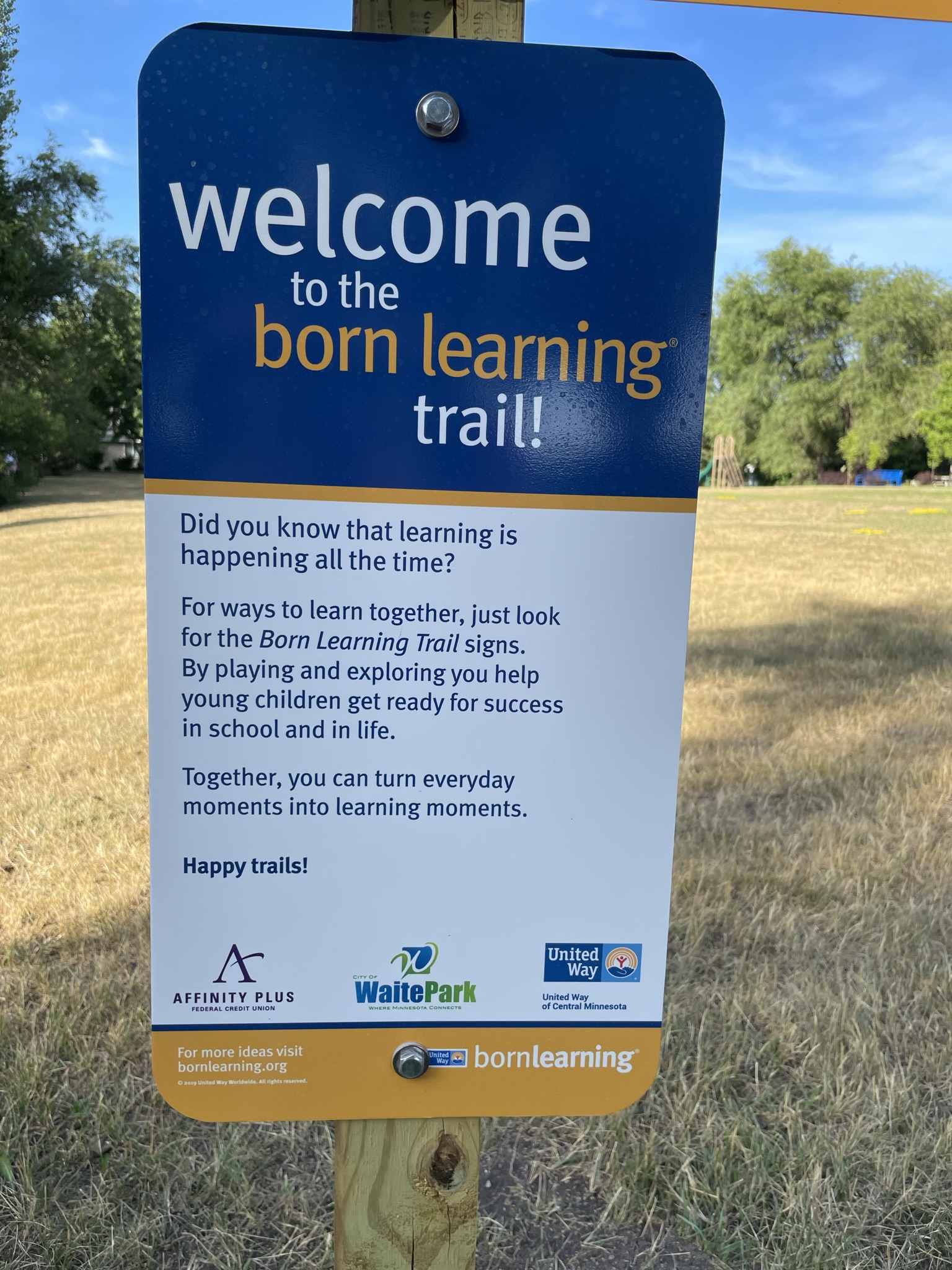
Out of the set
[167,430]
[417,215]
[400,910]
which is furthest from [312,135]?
[400,910]

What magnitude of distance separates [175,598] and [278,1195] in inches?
60.0

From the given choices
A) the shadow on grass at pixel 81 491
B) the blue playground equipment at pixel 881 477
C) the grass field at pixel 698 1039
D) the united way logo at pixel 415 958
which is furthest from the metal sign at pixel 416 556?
the blue playground equipment at pixel 881 477

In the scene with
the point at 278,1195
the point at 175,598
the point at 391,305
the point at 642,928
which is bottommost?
the point at 278,1195

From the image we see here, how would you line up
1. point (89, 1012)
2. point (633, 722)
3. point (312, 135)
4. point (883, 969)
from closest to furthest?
point (312, 135) → point (633, 722) → point (89, 1012) → point (883, 969)

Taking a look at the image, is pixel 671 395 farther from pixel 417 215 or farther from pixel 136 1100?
pixel 136 1100

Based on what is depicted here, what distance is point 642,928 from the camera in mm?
1296

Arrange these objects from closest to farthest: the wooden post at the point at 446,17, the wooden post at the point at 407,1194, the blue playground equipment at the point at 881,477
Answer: the wooden post at the point at 446,17 → the wooden post at the point at 407,1194 → the blue playground equipment at the point at 881,477

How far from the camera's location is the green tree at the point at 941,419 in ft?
132

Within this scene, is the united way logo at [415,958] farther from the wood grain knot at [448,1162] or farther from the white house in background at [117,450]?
the white house in background at [117,450]

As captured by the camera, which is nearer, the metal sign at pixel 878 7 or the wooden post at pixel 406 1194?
the metal sign at pixel 878 7

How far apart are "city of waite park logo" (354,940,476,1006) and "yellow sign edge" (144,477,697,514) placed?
60 cm

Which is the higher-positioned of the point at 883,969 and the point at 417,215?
the point at 417,215

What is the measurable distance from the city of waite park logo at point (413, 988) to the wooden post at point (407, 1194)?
19 centimetres

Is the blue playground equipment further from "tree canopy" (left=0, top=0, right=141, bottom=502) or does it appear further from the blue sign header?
the blue sign header
